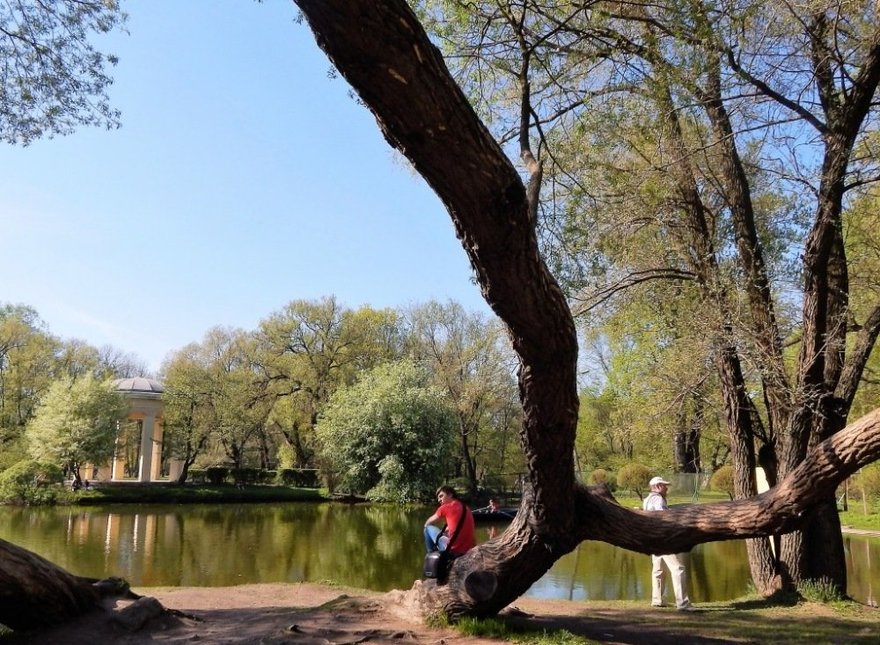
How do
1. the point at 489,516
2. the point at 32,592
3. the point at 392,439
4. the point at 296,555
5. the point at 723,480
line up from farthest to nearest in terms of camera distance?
the point at 392,439
the point at 489,516
the point at 723,480
the point at 296,555
the point at 32,592

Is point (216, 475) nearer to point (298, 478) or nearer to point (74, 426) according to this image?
point (298, 478)

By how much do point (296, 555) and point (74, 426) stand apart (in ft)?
73.1

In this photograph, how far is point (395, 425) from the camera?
34.9 m

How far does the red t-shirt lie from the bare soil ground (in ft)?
2.31

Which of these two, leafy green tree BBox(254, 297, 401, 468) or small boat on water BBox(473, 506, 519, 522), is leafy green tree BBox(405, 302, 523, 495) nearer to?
leafy green tree BBox(254, 297, 401, 468)

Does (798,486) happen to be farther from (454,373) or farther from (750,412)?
(454,373)

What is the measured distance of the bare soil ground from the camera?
18.8ft

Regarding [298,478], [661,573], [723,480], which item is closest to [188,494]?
[298,478]

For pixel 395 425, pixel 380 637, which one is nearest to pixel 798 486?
pixel 380 637

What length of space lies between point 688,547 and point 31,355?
4392 cm

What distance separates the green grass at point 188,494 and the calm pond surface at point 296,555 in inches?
193

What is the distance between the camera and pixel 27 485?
30.2 m

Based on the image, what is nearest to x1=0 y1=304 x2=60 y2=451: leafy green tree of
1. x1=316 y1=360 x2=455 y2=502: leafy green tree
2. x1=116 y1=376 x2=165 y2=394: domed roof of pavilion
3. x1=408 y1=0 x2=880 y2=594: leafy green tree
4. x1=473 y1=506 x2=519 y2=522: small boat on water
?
x1=116 y1=376 x2=165 y2=394: domed roof of pavilion

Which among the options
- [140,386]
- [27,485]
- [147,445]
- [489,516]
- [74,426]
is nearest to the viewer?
[489,516]
